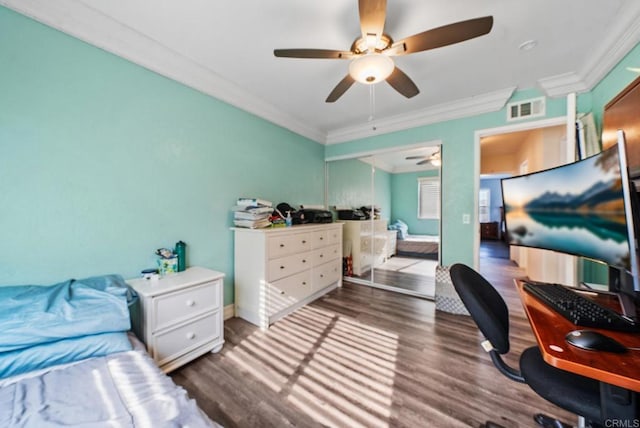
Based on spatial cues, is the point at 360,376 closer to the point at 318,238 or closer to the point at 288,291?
the point at 288,291

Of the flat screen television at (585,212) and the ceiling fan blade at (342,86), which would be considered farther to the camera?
the ceiling fan blade at (342,86)

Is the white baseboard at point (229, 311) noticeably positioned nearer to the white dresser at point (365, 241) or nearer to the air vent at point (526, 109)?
the white dresser at point (365, 241)

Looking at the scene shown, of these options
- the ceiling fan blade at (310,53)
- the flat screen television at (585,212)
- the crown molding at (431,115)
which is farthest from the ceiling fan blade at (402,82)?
the crown molding at (431,115)

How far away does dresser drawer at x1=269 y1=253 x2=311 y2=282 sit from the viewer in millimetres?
2346

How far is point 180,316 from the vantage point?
166cm

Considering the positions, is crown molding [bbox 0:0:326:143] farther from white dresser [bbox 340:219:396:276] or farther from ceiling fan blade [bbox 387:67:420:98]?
white dresser [bbox 340:219:396:276]

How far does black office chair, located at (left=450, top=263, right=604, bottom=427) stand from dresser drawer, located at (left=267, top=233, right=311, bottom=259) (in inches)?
65.1

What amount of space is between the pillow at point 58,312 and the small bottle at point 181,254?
22.7 inches

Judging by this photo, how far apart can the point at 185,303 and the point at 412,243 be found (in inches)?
132

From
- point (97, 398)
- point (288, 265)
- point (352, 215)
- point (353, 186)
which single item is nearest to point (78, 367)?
point (97, 398)

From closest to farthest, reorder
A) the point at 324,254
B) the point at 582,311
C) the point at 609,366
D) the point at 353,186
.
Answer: the point at 609,366
the point at 582,311
the point at 324,254
the point at 353,186

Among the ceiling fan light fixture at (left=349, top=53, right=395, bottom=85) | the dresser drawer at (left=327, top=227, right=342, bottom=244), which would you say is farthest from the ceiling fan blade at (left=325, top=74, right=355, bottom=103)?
the dresser drawer at (left=327, top=227, right=342, bottom=244)

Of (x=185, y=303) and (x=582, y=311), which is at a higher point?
(x=582, y=311)

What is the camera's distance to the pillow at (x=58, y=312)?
3.27ft
